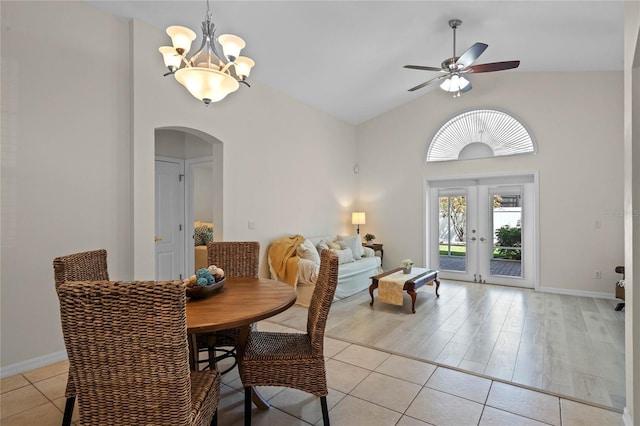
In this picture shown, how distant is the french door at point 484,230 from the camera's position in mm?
5656

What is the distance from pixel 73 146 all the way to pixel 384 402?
11.0 feet

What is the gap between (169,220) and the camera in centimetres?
517

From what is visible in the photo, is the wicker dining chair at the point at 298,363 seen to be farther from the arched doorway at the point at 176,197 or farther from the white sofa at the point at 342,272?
the arched doorway at the point at 176,197

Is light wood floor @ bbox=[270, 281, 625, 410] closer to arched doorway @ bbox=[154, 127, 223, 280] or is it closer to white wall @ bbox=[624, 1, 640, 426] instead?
white wall @ bbox=[624, 1, 640, 426]

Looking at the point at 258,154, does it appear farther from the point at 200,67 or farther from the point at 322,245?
the point at 200,67

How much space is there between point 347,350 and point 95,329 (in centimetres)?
238

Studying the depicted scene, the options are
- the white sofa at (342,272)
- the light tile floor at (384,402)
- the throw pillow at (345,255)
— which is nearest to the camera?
the light tile floor at (384,402)

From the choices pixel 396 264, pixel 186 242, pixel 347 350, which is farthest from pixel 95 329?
pixel 396 264

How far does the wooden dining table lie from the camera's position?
Result: 154 cm

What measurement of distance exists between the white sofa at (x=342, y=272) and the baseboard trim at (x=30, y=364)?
2.56 meters

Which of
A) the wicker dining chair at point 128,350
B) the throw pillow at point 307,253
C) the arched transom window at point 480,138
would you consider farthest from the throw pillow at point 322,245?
the wicker dining chair at point 128,350

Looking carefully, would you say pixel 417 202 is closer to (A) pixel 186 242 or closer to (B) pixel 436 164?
(B) pixel 436 164

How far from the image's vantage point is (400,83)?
5668 mm

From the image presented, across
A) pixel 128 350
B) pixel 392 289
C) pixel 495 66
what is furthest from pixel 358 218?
pixel 128 350
